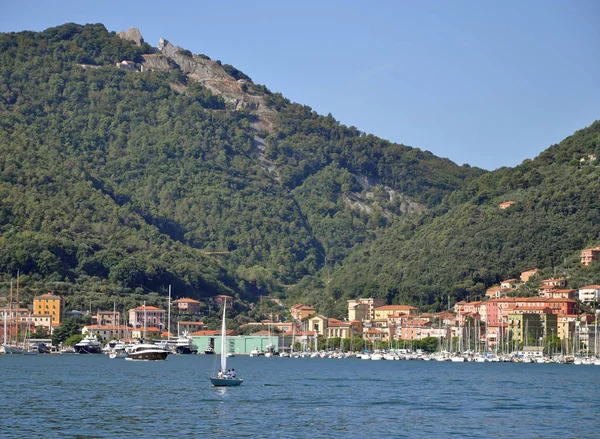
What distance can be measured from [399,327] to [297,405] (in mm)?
97318

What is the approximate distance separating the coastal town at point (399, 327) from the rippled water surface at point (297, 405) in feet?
141

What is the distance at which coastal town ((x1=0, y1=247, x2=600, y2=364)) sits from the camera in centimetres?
13738

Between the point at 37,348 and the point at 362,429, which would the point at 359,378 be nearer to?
the point at 362,429

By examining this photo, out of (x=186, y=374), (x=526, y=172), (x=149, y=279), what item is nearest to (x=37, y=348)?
(x=149, y=279)

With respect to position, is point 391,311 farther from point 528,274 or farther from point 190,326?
point 190,326

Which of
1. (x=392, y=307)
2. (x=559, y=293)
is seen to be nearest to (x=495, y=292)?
(x=559, y=293)

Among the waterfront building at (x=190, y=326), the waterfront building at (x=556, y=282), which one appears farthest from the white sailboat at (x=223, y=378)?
the waterfront building at (x=190, y=326)

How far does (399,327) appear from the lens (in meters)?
158

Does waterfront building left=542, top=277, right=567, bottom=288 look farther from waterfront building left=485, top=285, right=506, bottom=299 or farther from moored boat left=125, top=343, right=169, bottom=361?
moored boat left=125, top=343, right=169, bottom=361

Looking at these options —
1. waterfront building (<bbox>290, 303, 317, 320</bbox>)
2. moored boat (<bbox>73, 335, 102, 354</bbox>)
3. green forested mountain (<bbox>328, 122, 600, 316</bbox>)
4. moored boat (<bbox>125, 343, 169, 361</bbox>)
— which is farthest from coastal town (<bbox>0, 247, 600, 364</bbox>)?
moored boat (<bbox>125, 343, 169, 361</bbox>)

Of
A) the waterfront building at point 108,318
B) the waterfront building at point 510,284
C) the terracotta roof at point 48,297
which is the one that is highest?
the waterfront building at point 510,284

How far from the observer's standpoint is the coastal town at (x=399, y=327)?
137 metres

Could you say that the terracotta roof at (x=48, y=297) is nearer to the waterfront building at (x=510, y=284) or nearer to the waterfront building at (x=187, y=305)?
the waterfront building at (x=187, y=305)

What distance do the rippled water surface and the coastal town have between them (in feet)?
141
